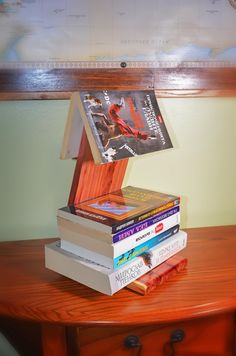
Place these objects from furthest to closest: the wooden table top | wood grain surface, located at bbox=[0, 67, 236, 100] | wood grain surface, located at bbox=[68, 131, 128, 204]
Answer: wood grain surface, located at bbox=[0, 67, 236, 100] < wood grain surface, located at bbox=[68, 131, 128, 204] < the wooden table top

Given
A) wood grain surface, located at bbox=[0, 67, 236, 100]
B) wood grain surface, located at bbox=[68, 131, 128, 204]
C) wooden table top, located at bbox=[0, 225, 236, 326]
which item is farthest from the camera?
wood grain surface, located at bbox=[0, 67, 236, 100]

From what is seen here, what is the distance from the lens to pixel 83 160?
0.80m

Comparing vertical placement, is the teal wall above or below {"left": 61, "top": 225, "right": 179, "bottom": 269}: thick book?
above

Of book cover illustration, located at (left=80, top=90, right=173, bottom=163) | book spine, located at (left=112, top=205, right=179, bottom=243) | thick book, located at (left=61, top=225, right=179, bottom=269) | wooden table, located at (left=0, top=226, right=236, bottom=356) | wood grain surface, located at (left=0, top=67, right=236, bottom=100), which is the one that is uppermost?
wood grain surface, located at (left=0, top=67, right=236, bottom=100)

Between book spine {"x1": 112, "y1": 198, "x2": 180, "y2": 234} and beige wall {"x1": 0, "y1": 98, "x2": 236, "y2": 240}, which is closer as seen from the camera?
book spine {"x1": 112, "y1": 198, "x2": 180, "y2": 234}

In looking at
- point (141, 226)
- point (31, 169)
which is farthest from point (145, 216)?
point (31, 169)

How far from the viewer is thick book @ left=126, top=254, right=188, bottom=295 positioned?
2.51ft

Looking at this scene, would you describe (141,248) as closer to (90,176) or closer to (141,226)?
(141,226)

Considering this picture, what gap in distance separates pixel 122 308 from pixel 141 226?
0.19 meters

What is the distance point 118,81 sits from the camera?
1.03 meters

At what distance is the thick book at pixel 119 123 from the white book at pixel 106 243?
189mm

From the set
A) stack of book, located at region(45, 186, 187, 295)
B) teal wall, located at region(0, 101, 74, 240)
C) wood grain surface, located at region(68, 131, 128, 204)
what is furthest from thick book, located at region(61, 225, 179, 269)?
teal wall, located at region(0, 101, 74, 240)

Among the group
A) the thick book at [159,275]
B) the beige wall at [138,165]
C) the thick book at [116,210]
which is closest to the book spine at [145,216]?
the thick book at [116,210]

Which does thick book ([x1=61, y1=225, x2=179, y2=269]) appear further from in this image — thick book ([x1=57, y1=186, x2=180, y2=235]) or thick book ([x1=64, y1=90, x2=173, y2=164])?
thick book ([x1=64, y1=90, x2=173, y2=164])
